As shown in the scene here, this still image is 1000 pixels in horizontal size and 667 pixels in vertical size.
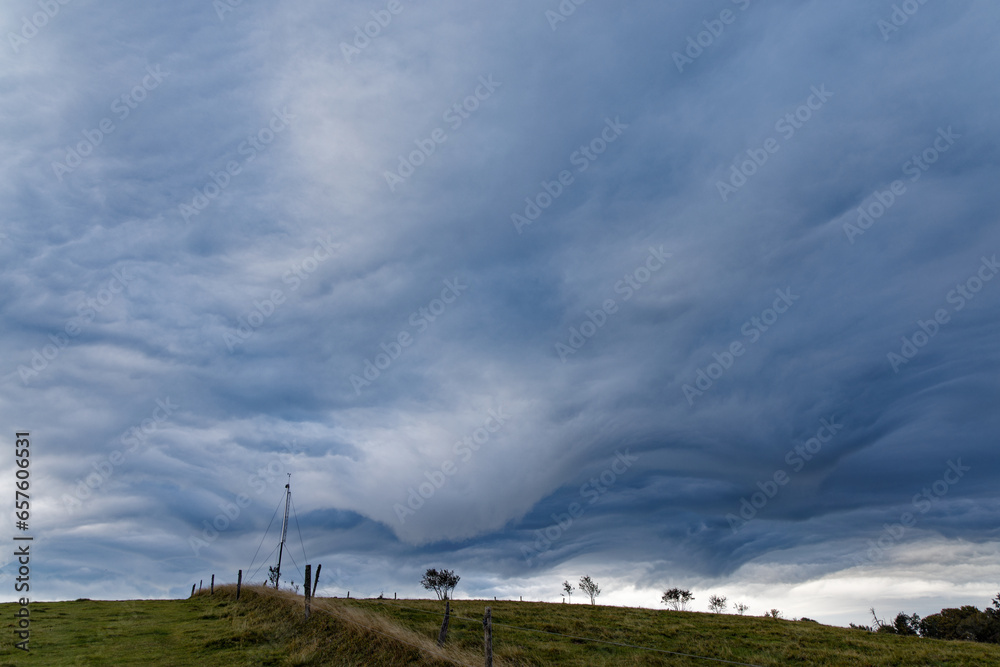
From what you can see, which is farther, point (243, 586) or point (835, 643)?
point (243, 586)

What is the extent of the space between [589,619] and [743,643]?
445 inches

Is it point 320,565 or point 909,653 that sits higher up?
point 320,565

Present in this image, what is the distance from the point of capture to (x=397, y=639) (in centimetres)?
1989

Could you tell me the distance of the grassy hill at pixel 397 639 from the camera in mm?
22031

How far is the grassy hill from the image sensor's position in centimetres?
2203

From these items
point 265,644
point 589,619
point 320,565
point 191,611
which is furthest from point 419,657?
point 191,611

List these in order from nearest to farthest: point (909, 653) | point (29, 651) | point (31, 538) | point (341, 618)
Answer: point (31, 538) < point (341, 618) < point (29, 651) < point (909, 653)

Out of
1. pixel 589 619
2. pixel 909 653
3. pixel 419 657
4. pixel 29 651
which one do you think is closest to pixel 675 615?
pixel 589 619

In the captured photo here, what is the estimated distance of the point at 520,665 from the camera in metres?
21.6

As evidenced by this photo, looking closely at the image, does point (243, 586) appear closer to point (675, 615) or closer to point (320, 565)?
point (320, 565)

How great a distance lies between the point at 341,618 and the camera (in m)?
24.3

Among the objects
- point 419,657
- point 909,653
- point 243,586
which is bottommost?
point 909,653

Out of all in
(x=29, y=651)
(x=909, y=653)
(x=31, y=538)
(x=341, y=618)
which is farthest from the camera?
(x=909, y=653)

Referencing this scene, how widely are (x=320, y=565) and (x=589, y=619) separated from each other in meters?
20.2
